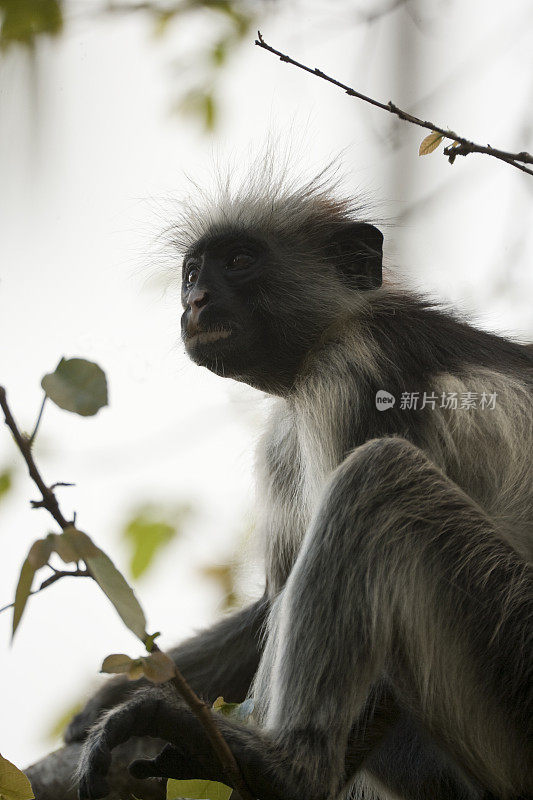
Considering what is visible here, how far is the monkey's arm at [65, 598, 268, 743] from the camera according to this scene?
10.9 ft

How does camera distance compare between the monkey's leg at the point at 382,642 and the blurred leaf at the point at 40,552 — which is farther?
the monkey's leg at the point at 382,642

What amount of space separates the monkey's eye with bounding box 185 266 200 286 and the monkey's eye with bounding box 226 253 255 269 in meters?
0.11

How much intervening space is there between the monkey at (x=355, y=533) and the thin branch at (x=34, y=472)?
86cm

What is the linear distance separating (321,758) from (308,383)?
1.13 metres

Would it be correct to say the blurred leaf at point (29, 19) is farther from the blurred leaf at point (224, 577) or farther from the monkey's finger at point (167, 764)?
the monkey's finger at point (167, 764)

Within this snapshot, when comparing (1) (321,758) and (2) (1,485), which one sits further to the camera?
(2) (1,485)

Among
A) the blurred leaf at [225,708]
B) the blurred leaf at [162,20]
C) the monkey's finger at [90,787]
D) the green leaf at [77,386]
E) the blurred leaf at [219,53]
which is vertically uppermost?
the blurred leaf at [162,20]

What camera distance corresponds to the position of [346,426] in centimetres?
257

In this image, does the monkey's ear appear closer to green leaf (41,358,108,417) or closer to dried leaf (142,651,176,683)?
green leaf (41,358,108,417)

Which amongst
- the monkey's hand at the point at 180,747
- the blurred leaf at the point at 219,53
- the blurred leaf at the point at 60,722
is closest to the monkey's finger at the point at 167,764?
the monkey's hand at the point at 180,747

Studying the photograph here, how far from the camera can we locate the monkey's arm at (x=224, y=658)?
131 inches

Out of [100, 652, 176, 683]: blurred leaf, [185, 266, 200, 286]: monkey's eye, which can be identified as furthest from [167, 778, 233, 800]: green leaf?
[185, 266, 200, 286]: monkey's eye

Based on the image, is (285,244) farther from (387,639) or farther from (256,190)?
(387,639)

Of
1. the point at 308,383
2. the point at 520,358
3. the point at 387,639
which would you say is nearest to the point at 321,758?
the point at 387,639
